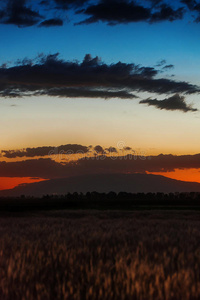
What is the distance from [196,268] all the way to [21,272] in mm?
2392

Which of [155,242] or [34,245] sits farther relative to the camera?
[155,242]

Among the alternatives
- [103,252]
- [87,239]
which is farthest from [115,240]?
A: [103,252]

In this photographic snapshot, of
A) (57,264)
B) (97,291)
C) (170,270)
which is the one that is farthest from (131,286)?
(57,264)

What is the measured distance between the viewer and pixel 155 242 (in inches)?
284

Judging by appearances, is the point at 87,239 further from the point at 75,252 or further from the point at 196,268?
the point at 196,268

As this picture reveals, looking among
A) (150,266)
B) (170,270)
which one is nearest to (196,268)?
(170,270)

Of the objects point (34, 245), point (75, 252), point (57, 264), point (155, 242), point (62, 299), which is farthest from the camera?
point (155, 242)

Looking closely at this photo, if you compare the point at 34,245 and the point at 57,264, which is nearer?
the point at 57,264

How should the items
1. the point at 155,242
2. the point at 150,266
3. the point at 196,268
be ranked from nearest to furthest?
the point at 150,266, the point at 196,268, the point at 155,242

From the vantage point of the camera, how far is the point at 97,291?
4.57m

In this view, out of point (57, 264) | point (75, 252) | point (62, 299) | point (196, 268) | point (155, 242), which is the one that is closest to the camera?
point (62, 299)

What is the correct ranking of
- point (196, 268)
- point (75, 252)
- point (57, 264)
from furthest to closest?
point (75, 252), point (57, 264), point (196, 268)

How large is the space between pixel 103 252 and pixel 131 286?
75.9 inches

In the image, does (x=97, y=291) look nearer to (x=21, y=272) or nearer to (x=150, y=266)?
(x=150, y=266)
